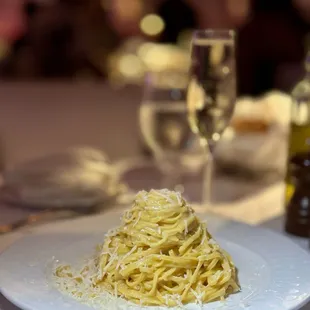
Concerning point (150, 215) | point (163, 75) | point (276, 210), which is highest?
point (163, 75)

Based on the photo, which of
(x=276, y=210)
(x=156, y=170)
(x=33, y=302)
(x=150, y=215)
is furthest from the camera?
(x=156, y=170)

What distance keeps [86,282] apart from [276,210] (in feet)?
2.04

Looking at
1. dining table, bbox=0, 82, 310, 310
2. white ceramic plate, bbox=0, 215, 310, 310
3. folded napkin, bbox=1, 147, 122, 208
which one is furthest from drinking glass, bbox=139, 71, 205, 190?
dining table, bbox=0, 82, 310, 310

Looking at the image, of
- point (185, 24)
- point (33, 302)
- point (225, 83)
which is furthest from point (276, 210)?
point (185, 24)

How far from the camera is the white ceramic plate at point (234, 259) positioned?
0.67m

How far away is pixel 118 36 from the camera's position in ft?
18.7

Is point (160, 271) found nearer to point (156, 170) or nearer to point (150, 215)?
point (150, 215)

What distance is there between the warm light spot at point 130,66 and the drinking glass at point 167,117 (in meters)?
3.16

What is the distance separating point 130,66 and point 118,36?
102 centimetres

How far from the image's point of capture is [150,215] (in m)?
0.77

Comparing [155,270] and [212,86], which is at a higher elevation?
[212,86]

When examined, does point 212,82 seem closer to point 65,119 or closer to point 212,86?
point 212,86

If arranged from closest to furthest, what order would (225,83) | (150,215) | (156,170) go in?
(150,215)
(225,83)
(156,170)

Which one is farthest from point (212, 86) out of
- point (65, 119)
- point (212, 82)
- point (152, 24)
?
point (152, 24)
